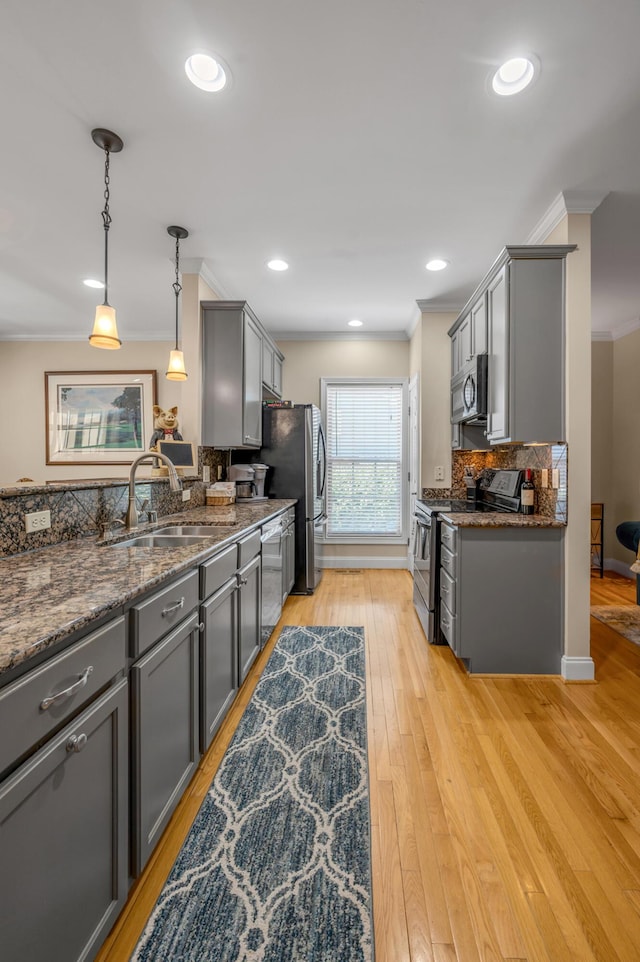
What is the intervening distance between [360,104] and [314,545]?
3.33 m

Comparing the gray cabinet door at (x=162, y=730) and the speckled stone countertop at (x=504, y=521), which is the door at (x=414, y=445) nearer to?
the speckled stone countertop at (x=504, y=521)

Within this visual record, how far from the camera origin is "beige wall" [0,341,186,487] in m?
5.41

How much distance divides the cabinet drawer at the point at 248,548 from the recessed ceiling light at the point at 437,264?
8.04ft

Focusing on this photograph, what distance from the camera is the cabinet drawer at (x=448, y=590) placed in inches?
109

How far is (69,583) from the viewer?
1290 mm

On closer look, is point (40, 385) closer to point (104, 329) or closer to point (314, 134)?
point (104, 329)

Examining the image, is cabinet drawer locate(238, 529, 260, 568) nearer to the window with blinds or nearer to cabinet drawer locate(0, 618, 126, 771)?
cabinet drawer locate(0, 618, 126, 771)

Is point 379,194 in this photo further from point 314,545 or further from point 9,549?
point 314,545

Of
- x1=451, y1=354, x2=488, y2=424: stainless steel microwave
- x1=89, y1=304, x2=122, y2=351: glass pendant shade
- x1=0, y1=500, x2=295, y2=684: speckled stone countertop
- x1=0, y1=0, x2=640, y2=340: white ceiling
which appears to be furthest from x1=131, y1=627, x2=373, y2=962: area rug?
x1=0, y1=0, x2=640, y2=340: white ceiling

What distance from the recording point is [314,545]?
172 inches

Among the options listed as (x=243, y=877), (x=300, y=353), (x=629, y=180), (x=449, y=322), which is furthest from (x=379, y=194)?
(x=243, y=877)

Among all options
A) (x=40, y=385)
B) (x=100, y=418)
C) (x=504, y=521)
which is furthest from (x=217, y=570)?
(x=40, y=385)

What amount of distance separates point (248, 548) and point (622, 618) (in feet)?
10.4

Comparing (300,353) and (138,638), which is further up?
(300,353)
